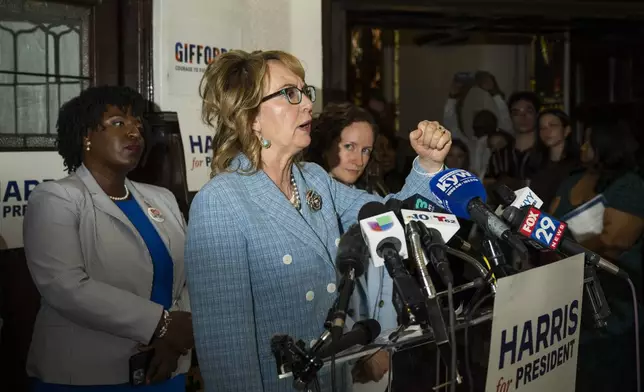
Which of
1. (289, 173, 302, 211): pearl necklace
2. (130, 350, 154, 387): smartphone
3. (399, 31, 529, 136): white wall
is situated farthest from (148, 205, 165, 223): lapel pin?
(399, 31, 529, 136): white wall

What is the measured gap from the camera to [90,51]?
3.41 meters

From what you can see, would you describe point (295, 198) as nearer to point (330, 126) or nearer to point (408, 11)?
point (330, 126)

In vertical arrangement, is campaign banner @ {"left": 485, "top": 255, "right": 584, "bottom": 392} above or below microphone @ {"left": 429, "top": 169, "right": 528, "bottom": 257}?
below

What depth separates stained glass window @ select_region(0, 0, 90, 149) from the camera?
3.11 m

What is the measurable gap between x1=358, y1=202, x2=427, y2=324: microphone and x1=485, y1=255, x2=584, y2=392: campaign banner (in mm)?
184

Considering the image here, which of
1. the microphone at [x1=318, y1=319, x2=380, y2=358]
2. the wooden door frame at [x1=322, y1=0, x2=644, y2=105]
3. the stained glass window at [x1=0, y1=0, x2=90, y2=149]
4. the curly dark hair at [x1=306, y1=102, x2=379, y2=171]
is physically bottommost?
the microphone at [x1=318, y1=319, x2=380, y2=358]

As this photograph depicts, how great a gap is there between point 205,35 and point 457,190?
7.10 feet

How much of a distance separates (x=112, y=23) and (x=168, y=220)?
1.06m

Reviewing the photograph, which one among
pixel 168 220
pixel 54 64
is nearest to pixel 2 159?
pixel 54 64

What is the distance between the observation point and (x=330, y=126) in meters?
3.27

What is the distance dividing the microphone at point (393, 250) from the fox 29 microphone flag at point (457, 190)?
22 cm

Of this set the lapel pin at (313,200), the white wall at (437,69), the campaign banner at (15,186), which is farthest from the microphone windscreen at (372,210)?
the white wall at (437,69)

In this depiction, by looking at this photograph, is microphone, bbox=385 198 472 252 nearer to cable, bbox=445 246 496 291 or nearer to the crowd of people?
cable, bbox=445 246 496 291

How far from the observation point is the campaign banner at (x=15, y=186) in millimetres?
3002
